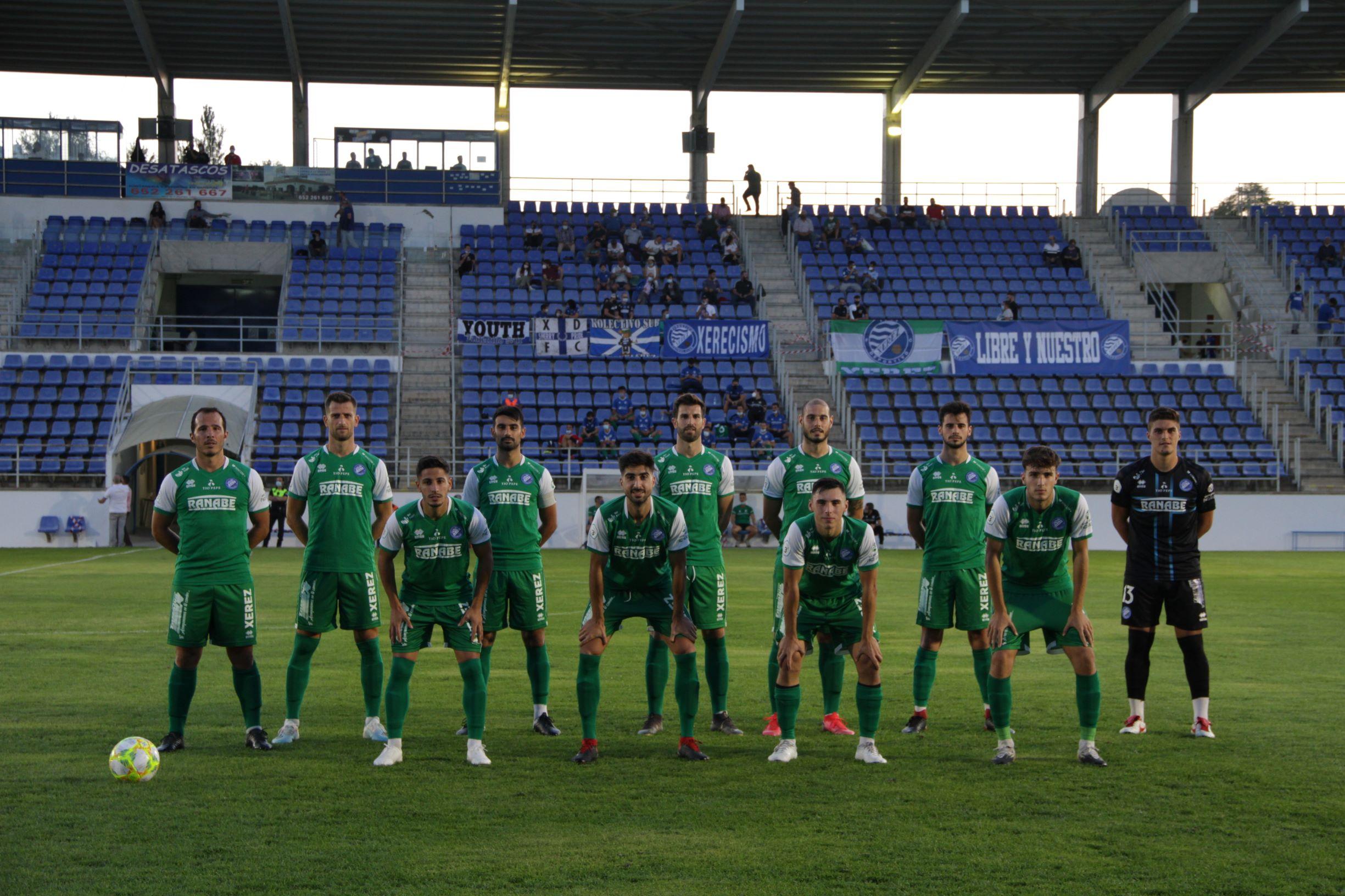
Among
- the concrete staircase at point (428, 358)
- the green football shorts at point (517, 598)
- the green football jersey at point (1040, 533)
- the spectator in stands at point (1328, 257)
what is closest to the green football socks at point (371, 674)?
the green football shorts at point (517, 598)

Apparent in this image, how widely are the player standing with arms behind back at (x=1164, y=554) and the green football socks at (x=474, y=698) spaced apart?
3977 mm

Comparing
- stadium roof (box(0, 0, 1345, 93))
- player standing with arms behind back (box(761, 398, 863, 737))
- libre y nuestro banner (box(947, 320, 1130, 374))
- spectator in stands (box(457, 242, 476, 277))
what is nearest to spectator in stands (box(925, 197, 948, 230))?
stadium roof (box(0, 0, 1345, 93))

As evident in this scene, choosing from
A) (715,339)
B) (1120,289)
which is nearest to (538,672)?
(715,339)

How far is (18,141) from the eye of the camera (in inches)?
1460

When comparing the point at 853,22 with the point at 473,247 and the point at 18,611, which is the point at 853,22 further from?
the point at 18,611

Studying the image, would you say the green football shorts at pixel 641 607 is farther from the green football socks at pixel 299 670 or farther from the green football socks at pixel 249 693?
the green football socks at pixel 249 693

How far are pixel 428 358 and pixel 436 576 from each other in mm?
25346

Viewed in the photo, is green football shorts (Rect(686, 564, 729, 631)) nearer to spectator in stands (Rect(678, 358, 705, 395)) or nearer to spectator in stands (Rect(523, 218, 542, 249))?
spectator in stands (Rect(678, 358, 705, 395))

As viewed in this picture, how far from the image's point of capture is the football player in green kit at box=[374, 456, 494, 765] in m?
7.42

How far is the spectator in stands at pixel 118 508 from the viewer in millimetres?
26047

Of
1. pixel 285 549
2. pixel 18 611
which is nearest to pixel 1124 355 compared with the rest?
pixel 285 549

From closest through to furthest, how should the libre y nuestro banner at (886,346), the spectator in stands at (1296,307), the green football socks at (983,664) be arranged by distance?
the green football socks at (983,664) → the libre y nuestro banner at (886,346) → the spectator in stands at (1296,307)

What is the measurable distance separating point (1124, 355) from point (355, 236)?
2089cm

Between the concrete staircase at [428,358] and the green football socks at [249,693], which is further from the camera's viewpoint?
the concrete staircase at [428,358]
